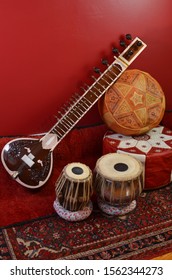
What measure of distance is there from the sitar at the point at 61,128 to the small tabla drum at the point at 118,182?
0.44m

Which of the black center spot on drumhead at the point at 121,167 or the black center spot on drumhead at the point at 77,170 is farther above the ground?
the black center spot on drumhead at the point at 121,167

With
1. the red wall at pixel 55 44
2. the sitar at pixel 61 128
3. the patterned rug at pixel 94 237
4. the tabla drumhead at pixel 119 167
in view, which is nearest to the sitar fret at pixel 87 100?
the sitar at pixel 61 128

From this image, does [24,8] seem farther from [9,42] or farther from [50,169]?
[50,169]

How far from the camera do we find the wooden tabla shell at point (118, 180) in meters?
2.63

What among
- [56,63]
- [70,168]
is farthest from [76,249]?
[56,63]

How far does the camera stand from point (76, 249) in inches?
99.3

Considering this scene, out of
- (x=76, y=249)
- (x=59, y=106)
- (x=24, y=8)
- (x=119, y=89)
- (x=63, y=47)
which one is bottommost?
(x=76, y=249)

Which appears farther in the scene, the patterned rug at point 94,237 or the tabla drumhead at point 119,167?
the tabla drumhead at point 119,167

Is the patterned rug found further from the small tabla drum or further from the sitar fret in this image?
the sitar fret

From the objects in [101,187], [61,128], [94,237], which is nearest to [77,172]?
[101,187]

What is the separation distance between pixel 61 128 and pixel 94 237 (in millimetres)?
845

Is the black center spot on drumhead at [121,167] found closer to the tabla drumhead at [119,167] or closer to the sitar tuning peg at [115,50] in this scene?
the tabla drumhead at [119,167]

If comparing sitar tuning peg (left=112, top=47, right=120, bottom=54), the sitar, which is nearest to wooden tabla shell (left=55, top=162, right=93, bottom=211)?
the sitar

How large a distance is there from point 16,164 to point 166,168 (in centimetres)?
105
